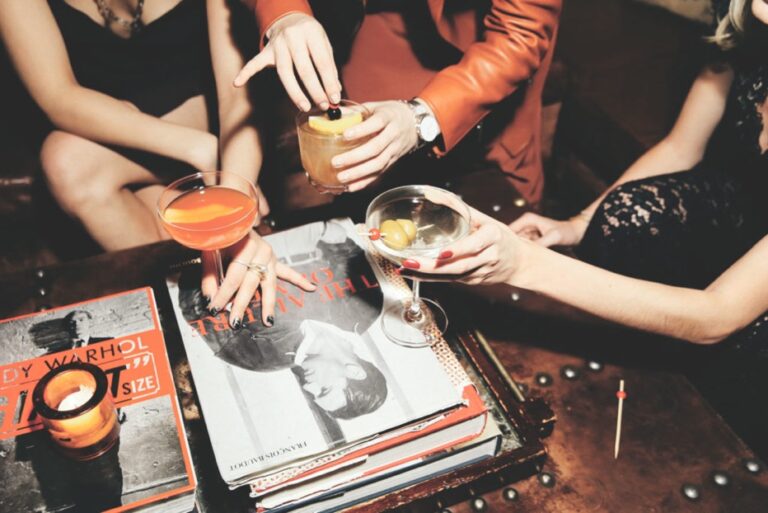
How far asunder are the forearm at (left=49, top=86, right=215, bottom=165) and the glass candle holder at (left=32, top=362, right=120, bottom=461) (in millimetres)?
1001

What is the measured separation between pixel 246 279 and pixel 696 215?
129 cm

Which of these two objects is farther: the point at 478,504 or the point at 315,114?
the point at 315,114

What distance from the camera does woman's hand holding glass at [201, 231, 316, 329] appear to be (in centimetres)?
A: 110

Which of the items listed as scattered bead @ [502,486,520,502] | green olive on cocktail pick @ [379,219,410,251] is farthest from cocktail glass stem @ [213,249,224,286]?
scattered bead @ [502,486,520,502]

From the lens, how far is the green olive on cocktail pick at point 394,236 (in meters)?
0.95

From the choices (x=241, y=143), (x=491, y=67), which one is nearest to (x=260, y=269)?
(x=241, y=143)

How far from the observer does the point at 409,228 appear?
3.24ft

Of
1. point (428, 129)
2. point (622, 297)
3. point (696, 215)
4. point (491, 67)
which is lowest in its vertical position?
point (696, 215)

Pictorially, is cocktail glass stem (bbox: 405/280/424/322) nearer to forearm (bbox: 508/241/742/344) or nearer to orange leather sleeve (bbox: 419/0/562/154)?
forearm (bbox: 508/241/742/344)

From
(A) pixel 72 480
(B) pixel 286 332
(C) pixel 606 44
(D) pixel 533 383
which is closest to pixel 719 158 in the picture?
(D) pixel 533 383

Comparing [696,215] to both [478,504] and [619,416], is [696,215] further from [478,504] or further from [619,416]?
[478,504]

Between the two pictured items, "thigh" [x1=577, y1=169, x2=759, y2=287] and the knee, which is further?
the knee

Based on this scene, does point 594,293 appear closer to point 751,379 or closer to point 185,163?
point 751,379

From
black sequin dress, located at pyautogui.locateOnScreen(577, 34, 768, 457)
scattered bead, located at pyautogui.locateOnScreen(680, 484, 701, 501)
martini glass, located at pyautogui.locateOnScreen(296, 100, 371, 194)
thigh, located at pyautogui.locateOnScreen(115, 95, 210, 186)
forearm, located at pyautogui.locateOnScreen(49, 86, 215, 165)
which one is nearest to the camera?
scattered bead, located at pyautogui.locateOnScreen(680, 484, 701, 501)
